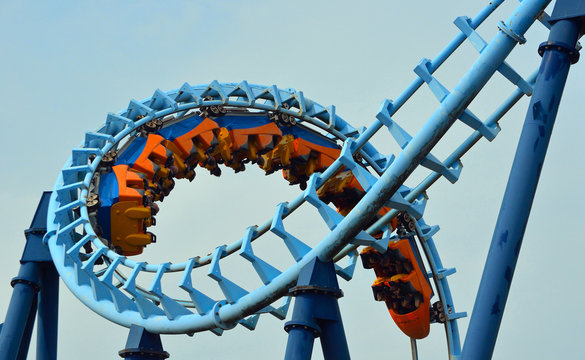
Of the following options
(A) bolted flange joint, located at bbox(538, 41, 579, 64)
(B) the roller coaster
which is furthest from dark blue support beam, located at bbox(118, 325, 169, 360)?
(A) bolted flange joint, located at bbox(538, 41, 579, 64)

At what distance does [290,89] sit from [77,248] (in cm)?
366

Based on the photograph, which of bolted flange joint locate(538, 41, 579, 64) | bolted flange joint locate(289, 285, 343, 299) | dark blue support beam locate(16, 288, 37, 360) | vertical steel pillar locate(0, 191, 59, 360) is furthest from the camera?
dark blue support beam locate(16, 288, 37, 360)

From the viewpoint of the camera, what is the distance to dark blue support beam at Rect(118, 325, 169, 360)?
11320mm

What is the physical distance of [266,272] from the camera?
34.2ft

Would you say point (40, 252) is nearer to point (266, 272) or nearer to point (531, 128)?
point (266, 272)

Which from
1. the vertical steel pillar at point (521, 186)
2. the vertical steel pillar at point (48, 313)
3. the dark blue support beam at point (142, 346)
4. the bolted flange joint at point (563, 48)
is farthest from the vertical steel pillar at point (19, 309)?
the bolted flange joint at point (563, 48)

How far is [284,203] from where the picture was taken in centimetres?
1045

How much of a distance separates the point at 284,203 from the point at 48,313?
4623 mm

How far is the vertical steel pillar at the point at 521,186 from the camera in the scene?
7.60m

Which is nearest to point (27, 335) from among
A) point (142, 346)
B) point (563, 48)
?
point (142, 346)

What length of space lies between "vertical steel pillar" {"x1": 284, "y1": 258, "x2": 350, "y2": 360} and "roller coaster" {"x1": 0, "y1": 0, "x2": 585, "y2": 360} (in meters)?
0.01

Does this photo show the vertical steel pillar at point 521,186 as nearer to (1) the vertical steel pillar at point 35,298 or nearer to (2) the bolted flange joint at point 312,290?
(2) the bolted flange joint at point 312,290

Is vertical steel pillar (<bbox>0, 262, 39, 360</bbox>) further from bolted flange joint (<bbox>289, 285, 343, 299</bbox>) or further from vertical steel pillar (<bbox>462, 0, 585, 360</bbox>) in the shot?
vertical steel pillar (<bbox>462, 0, 585, 360</bbox>)

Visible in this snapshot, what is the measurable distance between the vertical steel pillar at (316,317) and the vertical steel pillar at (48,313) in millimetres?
4790
